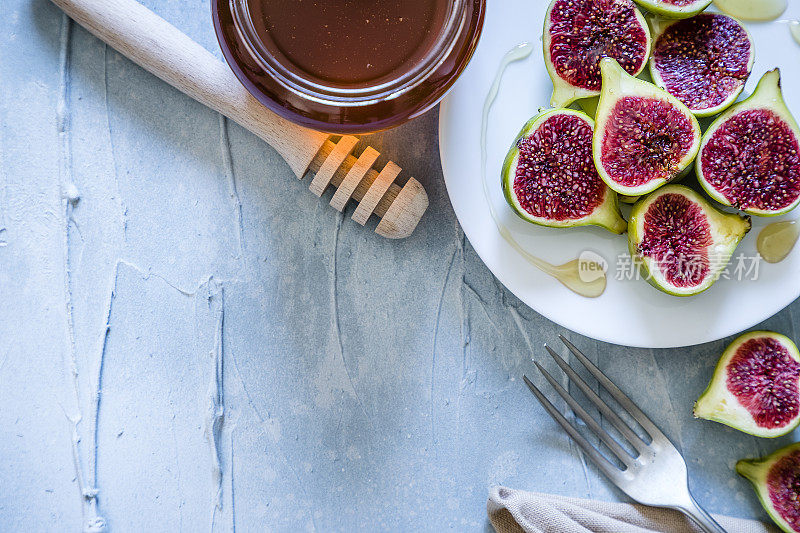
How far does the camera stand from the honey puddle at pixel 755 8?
113cm

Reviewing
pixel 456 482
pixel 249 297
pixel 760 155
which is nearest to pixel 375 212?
pixel 249 297

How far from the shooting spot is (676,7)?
109 centimetres

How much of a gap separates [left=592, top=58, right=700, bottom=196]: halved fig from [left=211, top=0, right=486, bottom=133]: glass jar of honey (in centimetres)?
27

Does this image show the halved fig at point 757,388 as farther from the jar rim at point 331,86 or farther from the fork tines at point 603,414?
the jar rim at point 331,86

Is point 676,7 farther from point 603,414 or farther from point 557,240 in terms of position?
point 603,414

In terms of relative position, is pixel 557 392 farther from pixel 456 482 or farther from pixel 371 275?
pixel 371 275

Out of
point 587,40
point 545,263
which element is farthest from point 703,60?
point 545,263

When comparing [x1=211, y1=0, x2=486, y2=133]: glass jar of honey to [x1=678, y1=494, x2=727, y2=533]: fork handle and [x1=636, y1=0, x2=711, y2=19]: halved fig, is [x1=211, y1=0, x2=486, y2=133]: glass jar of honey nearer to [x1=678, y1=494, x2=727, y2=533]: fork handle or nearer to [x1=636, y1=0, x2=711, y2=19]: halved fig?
[x1=636, y1=0, x2=711, y2=19]: halved fig

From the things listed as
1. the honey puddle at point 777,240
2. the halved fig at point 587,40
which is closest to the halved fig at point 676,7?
the halved fig at point 587,40

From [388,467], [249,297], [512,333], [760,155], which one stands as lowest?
[388,467]

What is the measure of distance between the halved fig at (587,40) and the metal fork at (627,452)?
46cm

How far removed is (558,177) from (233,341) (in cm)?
67

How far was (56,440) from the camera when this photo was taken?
4.00ft

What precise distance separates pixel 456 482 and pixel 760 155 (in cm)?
79
